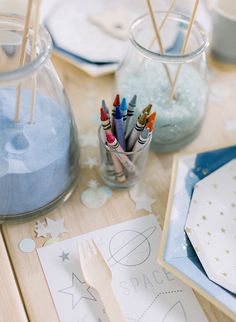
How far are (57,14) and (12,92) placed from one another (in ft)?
1.11

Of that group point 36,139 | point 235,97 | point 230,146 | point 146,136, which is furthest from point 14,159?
point 235,97

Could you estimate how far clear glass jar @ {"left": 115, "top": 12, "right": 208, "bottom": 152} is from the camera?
0.57 m

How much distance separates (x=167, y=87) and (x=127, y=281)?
0.26 metres

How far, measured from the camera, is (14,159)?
→ 46 cm

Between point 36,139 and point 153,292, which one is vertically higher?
point 36,139

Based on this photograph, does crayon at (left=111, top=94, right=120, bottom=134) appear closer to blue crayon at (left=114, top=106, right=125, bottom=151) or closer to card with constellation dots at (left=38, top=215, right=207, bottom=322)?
blue crayon at (left=114, top=106, right=125, bottom=151)

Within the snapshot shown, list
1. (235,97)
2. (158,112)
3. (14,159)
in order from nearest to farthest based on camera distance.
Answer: (14,159) → (158,112) → (235,97)

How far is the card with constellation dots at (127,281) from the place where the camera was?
461 mm

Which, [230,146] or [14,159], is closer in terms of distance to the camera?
[14,159]

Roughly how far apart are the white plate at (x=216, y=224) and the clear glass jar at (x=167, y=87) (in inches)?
3.0

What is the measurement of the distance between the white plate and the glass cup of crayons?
0.08 m

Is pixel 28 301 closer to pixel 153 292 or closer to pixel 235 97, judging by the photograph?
pixel 153 292

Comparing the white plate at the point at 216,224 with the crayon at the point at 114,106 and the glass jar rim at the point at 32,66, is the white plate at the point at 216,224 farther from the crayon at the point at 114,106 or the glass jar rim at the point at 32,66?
the glass jar rim at the point at 32,66

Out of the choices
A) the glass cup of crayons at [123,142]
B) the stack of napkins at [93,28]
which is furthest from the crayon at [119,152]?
the stack of napkins at [93,28]
